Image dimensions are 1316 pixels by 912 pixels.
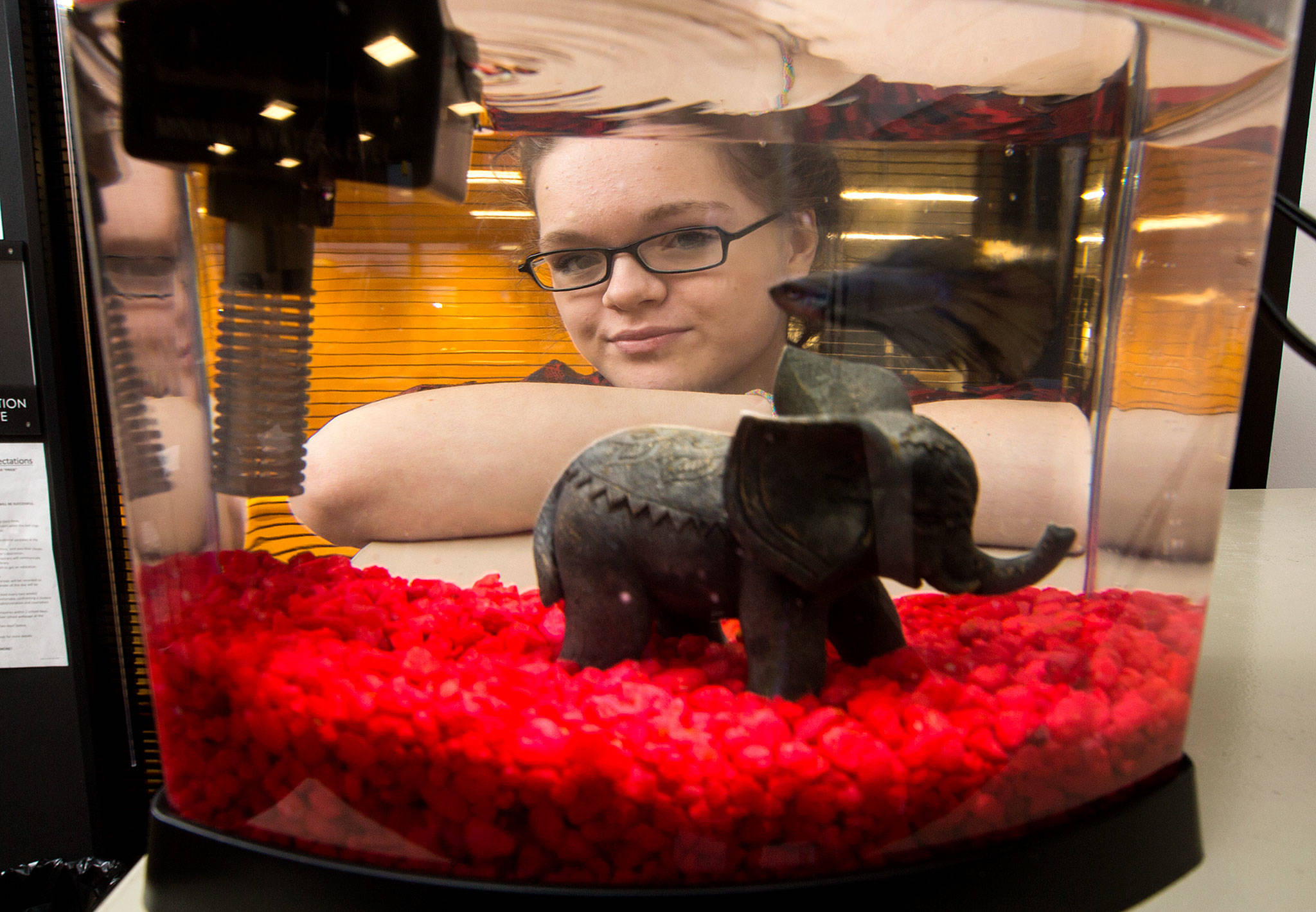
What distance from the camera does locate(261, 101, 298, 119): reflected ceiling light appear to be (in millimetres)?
516

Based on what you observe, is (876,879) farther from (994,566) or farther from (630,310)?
(630,310)

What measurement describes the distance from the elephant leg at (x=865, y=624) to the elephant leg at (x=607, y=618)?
0.45 feet

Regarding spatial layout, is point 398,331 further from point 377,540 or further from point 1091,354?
point 1091,354

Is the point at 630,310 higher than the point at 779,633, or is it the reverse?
the point at 630,310

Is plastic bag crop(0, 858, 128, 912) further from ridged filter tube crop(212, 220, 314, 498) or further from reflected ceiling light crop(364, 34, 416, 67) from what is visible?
reflected ceiling light crop(364, 34, 416, 67)

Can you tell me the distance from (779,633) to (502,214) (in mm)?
359

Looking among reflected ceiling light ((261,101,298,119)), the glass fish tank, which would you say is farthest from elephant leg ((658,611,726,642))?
reflected ceiling light ((261,101,298,119))

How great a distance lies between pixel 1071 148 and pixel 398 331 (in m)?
0.54

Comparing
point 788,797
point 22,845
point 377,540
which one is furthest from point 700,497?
point 22,845

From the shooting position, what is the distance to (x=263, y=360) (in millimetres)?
605

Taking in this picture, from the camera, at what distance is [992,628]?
2.01 ft

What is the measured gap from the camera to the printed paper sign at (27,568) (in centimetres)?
90

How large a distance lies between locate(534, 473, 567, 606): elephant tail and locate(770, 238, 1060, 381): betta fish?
0.69 ft

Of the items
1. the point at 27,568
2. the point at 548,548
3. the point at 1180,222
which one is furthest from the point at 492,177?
the point at 27,568
